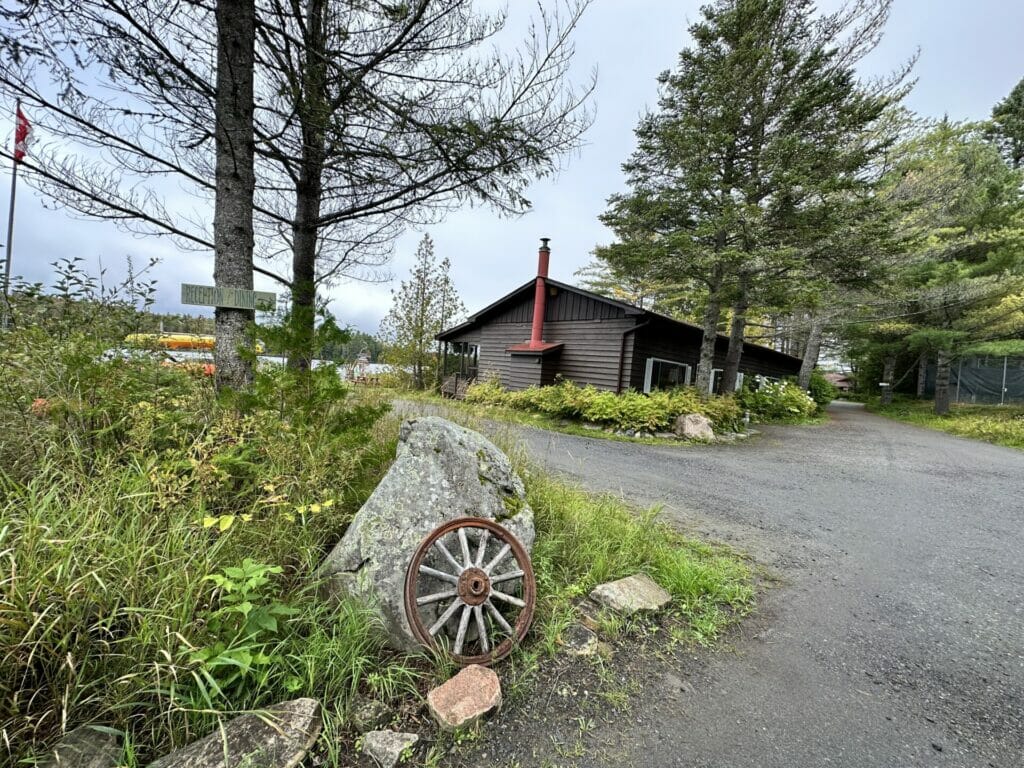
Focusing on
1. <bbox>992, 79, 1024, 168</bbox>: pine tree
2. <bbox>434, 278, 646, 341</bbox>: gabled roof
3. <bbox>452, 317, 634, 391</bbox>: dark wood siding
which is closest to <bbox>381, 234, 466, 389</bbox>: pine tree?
<bbox>434, 278, 646, 341</bbox>: gabled roof

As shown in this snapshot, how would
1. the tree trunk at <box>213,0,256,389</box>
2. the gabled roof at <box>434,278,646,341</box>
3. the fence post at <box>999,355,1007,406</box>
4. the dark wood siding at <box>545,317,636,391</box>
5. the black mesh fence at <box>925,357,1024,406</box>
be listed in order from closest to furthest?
the tree trunk at <box>213,0,256,389</box>
the gabled roof at <box>434,278,646,341</box>
the dark wood siding at <box>545,317,636,391</box>
the black mesh fence at <box>925,357,1024,406</box>
the fence post at <box>999,355,1007,406</box>

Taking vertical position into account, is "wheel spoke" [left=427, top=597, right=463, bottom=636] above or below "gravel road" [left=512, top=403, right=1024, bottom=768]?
above

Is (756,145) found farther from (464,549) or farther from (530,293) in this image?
(464,549)

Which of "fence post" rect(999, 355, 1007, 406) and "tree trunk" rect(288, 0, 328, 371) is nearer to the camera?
"tree trunk" rect(288, 0, 328, 371)

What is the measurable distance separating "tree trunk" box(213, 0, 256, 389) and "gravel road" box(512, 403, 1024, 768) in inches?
134

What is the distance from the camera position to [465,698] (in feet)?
5.25

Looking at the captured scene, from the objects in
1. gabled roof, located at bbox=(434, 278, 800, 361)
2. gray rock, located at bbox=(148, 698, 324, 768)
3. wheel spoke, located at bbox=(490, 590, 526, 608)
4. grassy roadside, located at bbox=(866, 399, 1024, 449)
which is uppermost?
gabled roof, located at bbox=(434, 278, 800, 361)

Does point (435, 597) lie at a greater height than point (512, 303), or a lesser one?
lesser

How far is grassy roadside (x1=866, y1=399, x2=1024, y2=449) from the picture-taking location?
10.3 metres

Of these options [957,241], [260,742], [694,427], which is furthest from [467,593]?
[957,241]

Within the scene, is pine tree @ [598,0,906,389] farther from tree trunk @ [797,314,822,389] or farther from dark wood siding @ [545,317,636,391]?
tree trunk @ [797,314,822,389]

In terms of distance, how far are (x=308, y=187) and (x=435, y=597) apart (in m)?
4.00

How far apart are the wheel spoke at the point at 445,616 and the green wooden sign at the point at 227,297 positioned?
7.70 ft

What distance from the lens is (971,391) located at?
17359 mm
